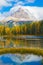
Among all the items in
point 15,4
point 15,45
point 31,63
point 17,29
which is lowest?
point 31,63

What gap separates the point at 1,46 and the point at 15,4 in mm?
1901

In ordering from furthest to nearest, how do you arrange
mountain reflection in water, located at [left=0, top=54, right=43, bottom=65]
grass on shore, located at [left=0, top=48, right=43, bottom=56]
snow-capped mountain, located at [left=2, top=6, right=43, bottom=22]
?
snow-capped mountain, located at [left=2, top=6, right=43, bottom=22]
grass on shore, located at [left=0, top=48, right=43, bottom=56]
mountain reflection in water, located at [left=0, top=54, right=43, bottom=65]

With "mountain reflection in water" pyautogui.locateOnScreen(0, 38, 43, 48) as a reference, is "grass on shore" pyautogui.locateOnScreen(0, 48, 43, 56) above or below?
below

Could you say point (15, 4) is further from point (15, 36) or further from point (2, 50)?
point (2, 50)

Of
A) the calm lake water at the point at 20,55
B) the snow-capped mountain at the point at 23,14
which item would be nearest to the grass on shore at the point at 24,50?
the calm lake water at the point at 20,55

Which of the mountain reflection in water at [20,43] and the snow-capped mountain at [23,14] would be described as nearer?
the mountain reflection in water at [20,43]

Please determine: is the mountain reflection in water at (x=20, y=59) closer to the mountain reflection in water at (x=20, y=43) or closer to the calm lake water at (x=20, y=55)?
the calm lake water at (x=20, y=55)

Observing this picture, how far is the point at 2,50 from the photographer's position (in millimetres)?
11094

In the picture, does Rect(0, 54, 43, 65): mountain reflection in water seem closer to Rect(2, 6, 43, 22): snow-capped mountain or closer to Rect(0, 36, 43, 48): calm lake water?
Rect(0, 36, 43, 48): calm lake water

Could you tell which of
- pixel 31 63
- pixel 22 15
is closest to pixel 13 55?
pixel 31 63

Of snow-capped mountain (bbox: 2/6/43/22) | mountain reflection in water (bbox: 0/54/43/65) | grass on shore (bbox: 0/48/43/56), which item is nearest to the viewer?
mountain reflection in water (bbox: 0/54/43/65)

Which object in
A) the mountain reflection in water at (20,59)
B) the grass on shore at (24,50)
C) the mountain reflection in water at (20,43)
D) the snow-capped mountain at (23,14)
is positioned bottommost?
the mountain reflection in water at (20,59)

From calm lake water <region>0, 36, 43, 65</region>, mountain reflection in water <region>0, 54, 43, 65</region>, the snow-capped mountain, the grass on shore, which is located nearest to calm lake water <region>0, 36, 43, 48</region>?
calm lake water <region>0, 36, 43, 65</region>

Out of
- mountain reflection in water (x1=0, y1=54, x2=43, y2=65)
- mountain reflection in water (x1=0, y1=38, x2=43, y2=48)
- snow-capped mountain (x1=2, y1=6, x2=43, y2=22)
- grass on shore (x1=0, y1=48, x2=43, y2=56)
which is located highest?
snow-capped mountain (x1=2, y1=6, x2=43, y2=22)
